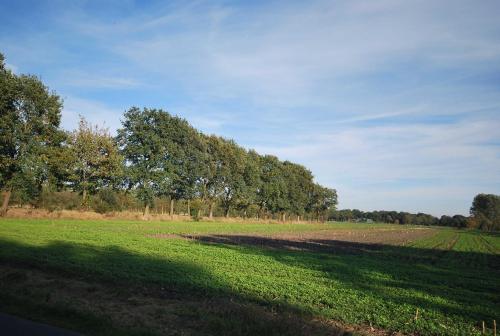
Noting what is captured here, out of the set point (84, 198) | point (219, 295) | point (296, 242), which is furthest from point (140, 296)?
point (84, 198)

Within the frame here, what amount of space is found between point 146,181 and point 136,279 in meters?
55.2

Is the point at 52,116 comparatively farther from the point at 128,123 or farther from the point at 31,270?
the point at 31,270

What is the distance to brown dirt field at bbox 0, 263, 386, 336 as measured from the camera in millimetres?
9297

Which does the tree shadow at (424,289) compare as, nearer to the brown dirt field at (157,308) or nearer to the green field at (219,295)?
the green field at (219,295)

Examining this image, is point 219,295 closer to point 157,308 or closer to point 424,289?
point 157,308

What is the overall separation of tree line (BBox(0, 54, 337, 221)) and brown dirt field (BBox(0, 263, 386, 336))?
123 feet

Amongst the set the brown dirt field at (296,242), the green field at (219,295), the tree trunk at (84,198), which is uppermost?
the tree trunk at (84,198)

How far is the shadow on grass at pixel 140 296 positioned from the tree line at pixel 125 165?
102ft

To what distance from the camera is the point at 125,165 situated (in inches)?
2601

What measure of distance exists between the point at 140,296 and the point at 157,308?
162 cm

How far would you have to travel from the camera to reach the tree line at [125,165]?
46.1 meters

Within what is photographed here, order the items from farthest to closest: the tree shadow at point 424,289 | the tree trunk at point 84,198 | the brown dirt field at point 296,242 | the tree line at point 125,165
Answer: the tree trunk at point 84,198 < the tree line at point 125,165 < the brown dirt field at point 296,242 < the tree shadow at point 424,289

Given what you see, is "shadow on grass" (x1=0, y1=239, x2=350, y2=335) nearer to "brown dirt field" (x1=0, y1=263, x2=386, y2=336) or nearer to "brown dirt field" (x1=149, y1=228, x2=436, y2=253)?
"brown dirt field" (x1=0, y1=263, x2=386, y2=336)

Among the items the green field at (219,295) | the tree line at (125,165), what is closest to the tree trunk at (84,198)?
the tree line at (125,165)
